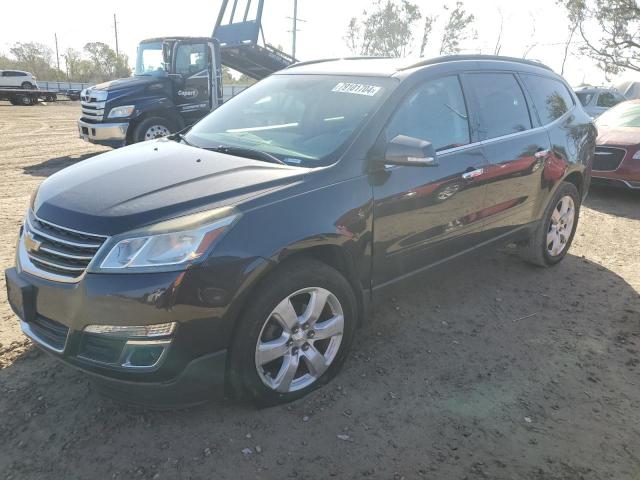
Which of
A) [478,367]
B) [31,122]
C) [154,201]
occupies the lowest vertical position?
[31,122]

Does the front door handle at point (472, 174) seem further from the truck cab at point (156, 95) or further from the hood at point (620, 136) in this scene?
the truck cab at point (156, 95)

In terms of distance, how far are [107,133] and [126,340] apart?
8433 mm

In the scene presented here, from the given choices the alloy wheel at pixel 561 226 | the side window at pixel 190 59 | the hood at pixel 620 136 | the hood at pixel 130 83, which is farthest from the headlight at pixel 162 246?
the side window at pixel 190 59

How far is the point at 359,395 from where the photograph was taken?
2.83 m

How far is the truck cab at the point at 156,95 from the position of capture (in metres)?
9.62

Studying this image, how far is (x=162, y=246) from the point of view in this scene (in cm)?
221

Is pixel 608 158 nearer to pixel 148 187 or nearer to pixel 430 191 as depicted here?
pixel 430 191

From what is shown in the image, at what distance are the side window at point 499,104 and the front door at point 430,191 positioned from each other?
0.72 feet

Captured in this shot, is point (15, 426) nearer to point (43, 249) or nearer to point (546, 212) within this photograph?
point (43, 249)

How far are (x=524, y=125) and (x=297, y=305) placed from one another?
105 inches

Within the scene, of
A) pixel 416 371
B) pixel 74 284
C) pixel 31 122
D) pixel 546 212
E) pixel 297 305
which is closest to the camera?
pixel 74 284

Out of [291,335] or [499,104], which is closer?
[291,335]

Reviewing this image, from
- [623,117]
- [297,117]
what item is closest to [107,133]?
[297,117]

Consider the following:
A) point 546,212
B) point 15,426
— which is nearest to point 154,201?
point 15,426
